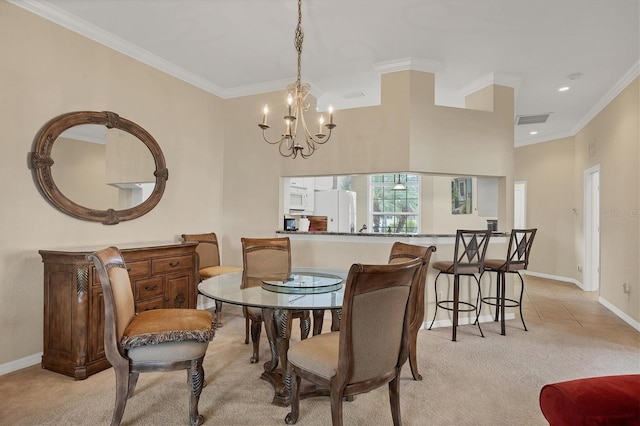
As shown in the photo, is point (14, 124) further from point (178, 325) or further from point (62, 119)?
point (178, 325)

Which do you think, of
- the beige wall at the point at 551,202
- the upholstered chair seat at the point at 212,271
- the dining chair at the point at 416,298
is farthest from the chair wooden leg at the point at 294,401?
the beige wall at the point at 551,202

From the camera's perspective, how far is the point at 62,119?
9.92 feet

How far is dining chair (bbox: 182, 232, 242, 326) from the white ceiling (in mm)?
1922

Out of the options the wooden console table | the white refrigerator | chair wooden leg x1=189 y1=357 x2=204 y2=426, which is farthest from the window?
chair wooden leg x1=189 y1=357 x2=204 y2=426

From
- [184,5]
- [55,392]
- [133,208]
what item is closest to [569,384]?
[55,392]

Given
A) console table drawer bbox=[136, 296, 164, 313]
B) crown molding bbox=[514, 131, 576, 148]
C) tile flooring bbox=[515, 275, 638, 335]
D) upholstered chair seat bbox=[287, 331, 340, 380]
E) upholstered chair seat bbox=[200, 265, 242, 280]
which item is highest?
crown molding bbox=[514, 131, 576, 148]

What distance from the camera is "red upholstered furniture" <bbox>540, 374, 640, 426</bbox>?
99 centimetres

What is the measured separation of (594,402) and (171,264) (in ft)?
10.6

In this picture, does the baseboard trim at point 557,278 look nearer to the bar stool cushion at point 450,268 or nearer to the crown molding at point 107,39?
the bar stool cushion at point 450,268

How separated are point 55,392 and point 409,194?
6.55 m

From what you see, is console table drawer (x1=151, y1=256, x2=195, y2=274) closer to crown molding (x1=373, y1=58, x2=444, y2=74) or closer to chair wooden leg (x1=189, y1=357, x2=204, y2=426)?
chair wooden leg (x1=189, y1=357, x2=204, y2=426)

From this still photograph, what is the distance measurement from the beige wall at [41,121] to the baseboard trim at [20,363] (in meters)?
0.03

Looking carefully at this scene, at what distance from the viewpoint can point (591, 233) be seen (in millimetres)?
5984

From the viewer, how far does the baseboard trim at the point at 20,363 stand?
2.68m
